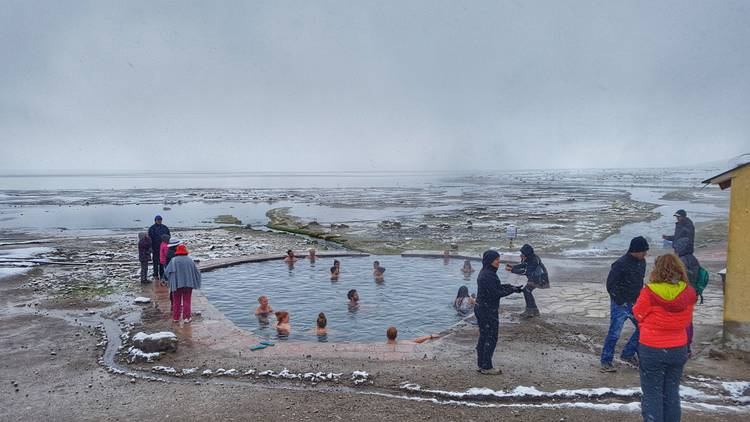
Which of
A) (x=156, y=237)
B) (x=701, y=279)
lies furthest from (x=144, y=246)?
(x=701, y=279)

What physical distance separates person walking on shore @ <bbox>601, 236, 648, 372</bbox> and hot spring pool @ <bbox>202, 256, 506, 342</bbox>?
4019 mm

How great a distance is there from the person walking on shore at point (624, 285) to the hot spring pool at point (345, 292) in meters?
4.02

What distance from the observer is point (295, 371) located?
725cm

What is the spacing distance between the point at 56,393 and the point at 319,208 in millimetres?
40938

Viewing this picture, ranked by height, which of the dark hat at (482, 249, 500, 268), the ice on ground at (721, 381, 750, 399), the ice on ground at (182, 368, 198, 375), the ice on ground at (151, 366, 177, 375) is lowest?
the ice on ground at (151, 366, 177, 375)

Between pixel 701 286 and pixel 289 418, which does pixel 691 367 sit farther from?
pixel 289 418

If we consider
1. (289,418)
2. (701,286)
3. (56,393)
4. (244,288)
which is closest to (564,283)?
(701,286)

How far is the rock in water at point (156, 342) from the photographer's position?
8.09 metres

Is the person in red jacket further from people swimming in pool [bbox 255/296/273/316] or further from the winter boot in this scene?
people swimming in pool [bbox 255/296/273/316]

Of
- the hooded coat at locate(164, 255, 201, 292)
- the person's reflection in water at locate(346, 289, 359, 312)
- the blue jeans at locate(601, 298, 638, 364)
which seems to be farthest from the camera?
the person's reflection in water at locate(346, 289, 359, 312)

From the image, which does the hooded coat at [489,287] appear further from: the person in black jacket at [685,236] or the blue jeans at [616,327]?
the person in black jacket at [685,236]

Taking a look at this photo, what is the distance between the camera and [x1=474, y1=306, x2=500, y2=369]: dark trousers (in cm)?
705

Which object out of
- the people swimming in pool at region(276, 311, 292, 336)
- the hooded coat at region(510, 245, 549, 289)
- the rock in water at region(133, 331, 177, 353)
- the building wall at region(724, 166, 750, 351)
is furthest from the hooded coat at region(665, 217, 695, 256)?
the rock in water at region(133, 331, 177, 353)

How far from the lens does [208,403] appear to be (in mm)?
6262
